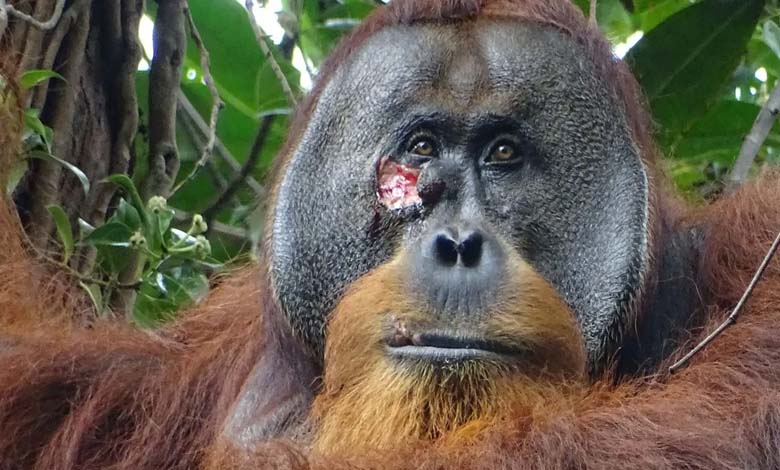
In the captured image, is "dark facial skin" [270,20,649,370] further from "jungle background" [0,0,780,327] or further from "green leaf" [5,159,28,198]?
"green leaf" [5,159,28,198]

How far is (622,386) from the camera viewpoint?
271 centimetres

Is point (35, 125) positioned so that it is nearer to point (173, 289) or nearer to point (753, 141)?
point (173, 289)

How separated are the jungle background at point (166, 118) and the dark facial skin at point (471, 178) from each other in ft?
1.16

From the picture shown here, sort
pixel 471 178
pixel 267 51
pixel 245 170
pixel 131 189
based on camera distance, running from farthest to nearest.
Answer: pixel 245 170 → pixel 267 51 → pixel 131 189 → pixel 471 178

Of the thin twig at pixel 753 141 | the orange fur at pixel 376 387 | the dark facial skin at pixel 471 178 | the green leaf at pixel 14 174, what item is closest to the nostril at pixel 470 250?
the dark facial skin at pixel 471 178

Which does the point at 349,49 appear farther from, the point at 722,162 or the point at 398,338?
the point at 722,162

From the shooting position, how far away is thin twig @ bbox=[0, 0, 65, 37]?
3307 millimetres

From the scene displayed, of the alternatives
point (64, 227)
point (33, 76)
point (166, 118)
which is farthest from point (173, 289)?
point (33, 76)

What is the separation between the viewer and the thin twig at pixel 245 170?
374 cm

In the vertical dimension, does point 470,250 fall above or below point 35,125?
below

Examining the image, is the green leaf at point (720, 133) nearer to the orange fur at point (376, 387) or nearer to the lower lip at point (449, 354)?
the orange fur at point (376, 387)

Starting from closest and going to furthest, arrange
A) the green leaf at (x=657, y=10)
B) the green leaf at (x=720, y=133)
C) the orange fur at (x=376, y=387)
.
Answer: the orange fur at (x=376, y=387), the green leaf at (x=720, y=133), the green leaf at (x=657, y=10)

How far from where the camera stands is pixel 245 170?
3.76 meters

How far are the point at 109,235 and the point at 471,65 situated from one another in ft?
3.24
